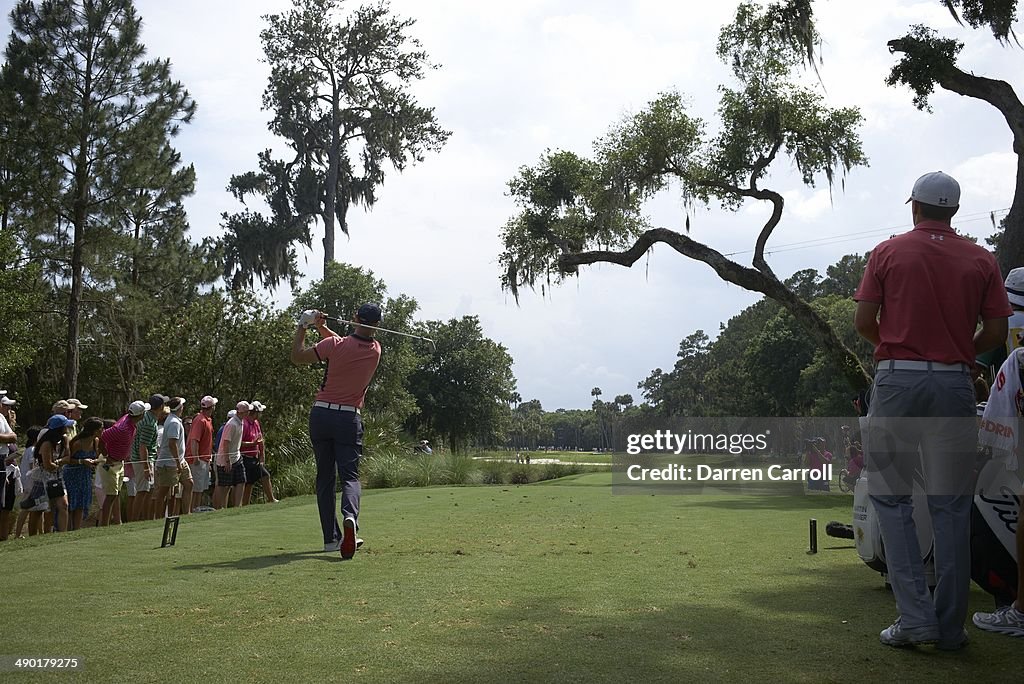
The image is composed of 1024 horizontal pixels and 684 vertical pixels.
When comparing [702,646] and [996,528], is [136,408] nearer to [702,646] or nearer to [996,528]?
A: [702,646]

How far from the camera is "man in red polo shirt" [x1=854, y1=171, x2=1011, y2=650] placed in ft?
15.1

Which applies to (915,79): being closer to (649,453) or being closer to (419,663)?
(419,663)

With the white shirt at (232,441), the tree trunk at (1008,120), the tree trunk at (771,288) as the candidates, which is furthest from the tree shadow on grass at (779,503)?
the white shirt at (232,441)

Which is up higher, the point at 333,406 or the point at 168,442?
the point at 333,406

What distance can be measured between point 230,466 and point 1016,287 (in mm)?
13921

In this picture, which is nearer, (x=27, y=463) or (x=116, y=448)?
(x=27, y=463)

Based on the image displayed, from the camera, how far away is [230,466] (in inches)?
666

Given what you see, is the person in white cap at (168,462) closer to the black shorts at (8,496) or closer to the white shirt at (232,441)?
the white shirt at (232,441)

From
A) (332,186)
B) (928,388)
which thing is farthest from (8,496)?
(332,186)

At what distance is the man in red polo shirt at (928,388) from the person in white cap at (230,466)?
13788 millimetres

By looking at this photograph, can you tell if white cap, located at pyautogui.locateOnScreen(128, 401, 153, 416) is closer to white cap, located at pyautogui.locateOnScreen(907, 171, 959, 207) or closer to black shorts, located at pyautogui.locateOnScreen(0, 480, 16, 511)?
black shorts, located at pyautogui.locateOnScreen(0, 480, 16, 511)

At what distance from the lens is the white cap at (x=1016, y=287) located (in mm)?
5406

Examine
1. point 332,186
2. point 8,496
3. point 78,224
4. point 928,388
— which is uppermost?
point 332,186

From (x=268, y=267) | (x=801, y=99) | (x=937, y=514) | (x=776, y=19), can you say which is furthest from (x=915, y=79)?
(x=268, y=267)
